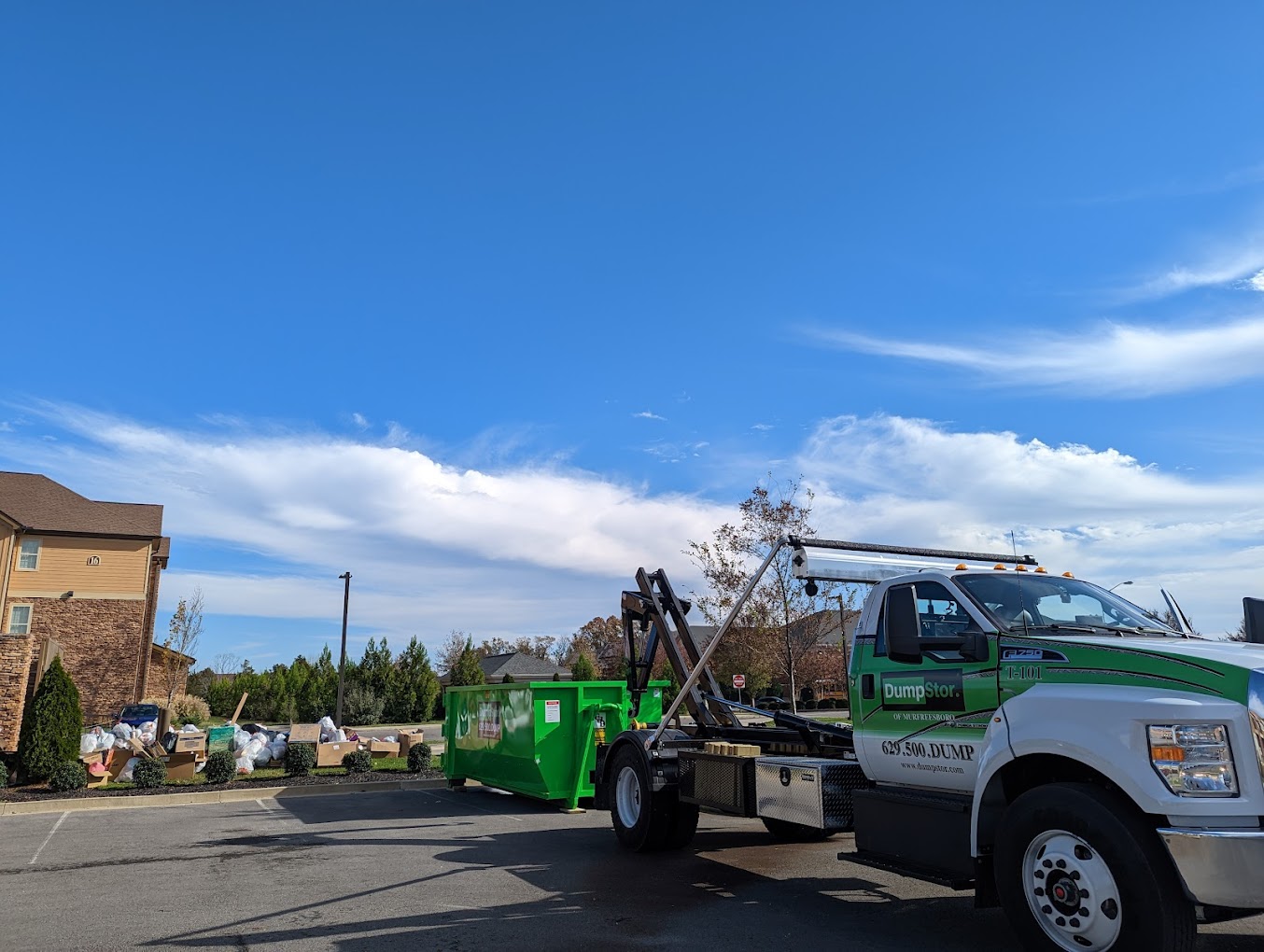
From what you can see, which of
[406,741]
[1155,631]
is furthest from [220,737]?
[1155,631]

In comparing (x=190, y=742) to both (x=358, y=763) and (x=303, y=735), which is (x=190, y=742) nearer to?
(x=303, y=735)

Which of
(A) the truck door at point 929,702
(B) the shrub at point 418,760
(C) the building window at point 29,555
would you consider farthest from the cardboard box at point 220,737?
(C) the building window at point 29,555

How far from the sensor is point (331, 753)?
1855 cm

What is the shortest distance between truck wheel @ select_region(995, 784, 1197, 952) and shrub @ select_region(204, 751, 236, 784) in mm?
14267

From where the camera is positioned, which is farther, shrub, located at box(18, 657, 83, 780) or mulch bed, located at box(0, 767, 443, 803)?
shrub, located at box(18, 657, 83, 780)

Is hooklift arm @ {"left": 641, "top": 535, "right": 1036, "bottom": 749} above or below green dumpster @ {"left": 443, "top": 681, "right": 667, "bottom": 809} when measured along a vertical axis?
above

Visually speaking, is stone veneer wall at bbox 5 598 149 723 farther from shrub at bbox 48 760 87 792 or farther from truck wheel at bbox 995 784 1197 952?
truck wheel at bbox 995 784 1197 952

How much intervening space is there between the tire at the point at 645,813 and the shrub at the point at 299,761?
9907 mm

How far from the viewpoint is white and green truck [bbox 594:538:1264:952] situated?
14.1 feet

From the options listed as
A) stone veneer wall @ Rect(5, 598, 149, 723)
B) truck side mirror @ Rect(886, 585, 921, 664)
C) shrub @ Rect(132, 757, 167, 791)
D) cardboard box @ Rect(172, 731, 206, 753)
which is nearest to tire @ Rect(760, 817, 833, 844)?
truck side mirror @ Rect(886, 585, 921, 664)

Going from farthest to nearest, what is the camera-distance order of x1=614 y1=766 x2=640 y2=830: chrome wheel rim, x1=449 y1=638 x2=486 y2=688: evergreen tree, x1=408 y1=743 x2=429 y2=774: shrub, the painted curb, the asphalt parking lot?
x1=449 y1=638 x2=486 y2=688: evergreen tree, x1=408 y1=743 x2=429 y2=774: shrub, the painted curb, x1=614 y1=766 x2=640 y2=830: chrome wheel rim, the asphalt parking lot

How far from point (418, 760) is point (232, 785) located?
11.0ft

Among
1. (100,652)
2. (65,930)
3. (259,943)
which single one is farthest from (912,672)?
(100,652)

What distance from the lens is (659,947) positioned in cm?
576
